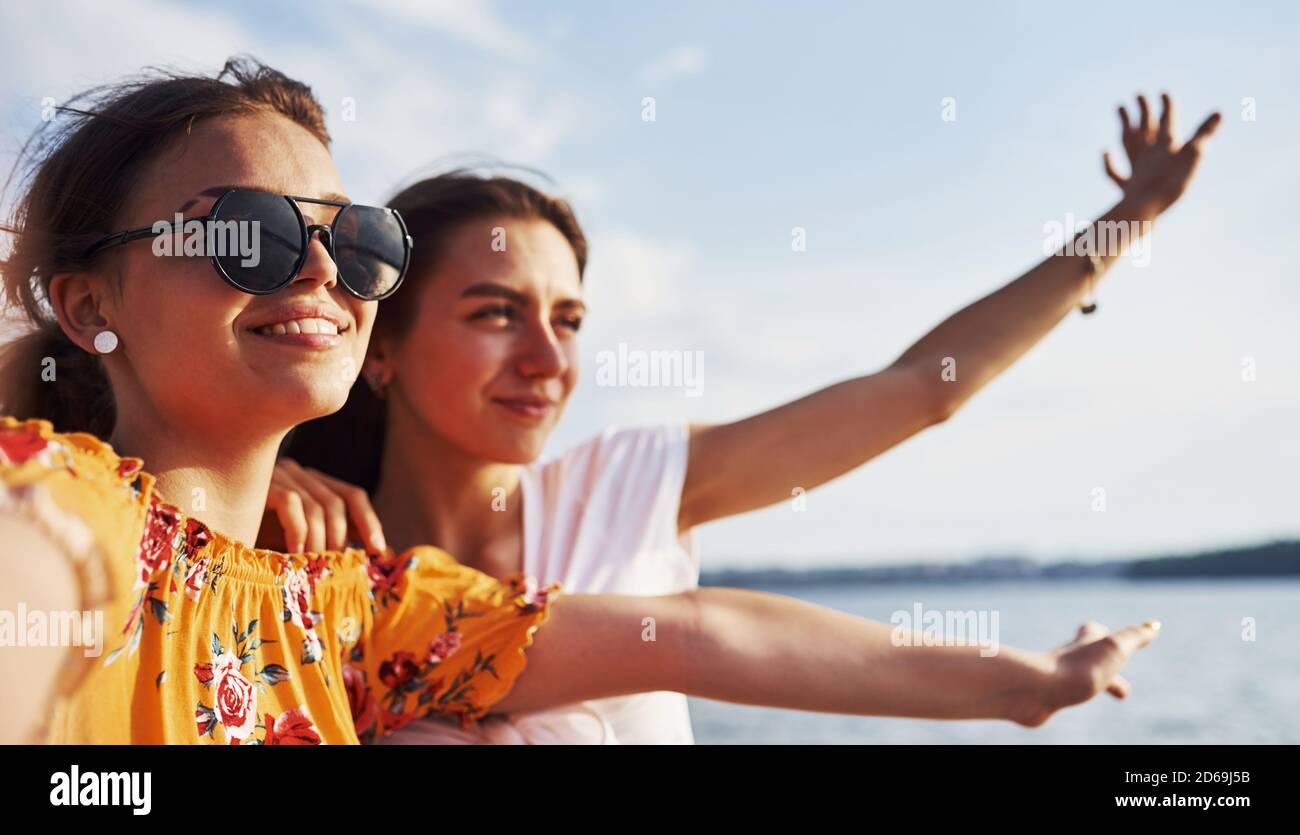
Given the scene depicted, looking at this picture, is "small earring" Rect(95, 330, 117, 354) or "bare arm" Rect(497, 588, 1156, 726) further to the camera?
"bare arm" Rect(497, 588, 1156, 726)

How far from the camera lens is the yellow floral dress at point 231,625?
142 cm

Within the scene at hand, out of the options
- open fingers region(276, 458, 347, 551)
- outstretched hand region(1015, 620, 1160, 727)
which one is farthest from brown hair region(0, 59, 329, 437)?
outstretched hand region(1015, 620, 1160, 727)

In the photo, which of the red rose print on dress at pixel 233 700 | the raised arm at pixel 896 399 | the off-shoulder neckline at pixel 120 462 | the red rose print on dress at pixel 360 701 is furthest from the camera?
the raised arm at pixel 896 399

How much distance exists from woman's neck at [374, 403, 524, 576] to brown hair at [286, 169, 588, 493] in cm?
22

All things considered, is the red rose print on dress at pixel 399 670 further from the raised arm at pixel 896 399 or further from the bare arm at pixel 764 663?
the raised arm at pixel 896 399

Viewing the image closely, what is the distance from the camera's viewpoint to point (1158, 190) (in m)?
→ 3.58

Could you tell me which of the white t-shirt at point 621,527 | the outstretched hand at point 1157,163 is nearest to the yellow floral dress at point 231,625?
the white t-shirt at point 621,527

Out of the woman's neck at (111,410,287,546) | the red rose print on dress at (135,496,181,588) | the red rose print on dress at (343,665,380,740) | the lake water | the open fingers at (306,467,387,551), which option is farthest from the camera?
the lake water

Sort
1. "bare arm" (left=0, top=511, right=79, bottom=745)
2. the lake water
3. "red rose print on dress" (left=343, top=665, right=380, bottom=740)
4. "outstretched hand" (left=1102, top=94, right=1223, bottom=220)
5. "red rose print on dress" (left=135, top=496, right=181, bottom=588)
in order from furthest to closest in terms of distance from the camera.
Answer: the lake water < "outstretched hand" (left=1102, top=94, right=1223, bottom=220) < "red rose print on dress" (left=343, top=665, right=380, bottom=740) < "red rose print on dress" (left=135, top=496, right=181, bottom=588) < "bare arm" (left=0, top=511, right=79, bottom=745)

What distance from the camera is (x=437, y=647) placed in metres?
2.20

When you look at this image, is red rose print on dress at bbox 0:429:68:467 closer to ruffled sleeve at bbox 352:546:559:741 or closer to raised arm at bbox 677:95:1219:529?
ruffled sleeve at bbox 352:546:559:741

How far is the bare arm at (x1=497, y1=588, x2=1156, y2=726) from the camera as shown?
2.22 m

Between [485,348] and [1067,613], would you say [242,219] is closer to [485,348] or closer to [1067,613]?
[485,348]

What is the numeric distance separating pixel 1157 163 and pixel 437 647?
9.28 feet
